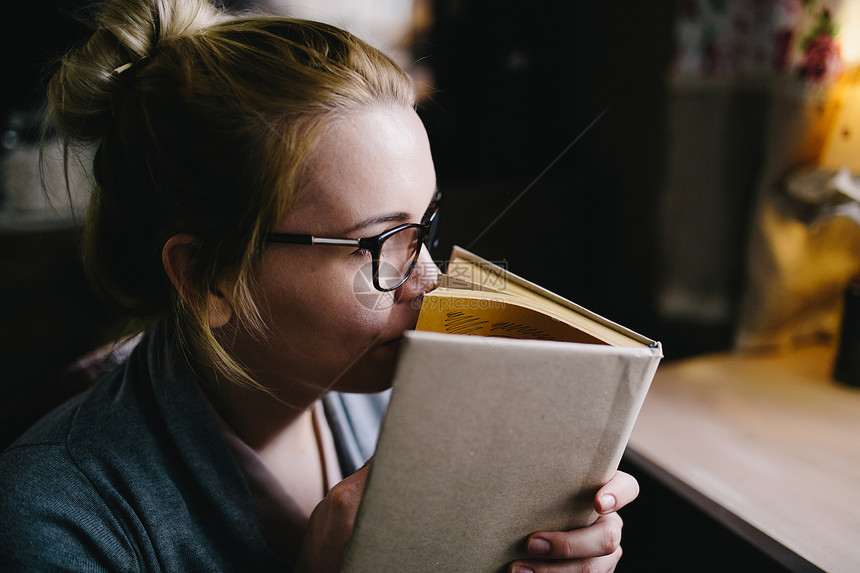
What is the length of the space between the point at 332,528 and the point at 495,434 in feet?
0.95

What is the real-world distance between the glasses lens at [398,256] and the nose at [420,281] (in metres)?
0.01

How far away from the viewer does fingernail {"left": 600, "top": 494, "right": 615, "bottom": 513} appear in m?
0.57

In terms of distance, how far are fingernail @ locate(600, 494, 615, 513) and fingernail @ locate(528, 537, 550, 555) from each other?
0.07 metres

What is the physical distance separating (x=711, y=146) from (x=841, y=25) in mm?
471

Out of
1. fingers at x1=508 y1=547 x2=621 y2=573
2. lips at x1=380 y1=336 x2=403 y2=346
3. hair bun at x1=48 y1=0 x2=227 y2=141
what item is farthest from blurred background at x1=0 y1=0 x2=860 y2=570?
lips at x1=380 y1=336 x2=403 y2=346

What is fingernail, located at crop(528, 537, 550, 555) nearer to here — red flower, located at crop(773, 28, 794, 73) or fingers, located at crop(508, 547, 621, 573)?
fingers, located at crop(508, 547, 621, 573)

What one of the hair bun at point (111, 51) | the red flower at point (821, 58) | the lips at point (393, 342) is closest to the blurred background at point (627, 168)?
the red flower at point (821, 58)

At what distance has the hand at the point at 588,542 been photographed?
0.58 meters

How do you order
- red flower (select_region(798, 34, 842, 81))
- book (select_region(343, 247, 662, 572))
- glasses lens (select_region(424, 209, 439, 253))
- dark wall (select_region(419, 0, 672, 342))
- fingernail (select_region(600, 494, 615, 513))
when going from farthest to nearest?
dark wall (select_region(419, 0, 672, 342)) < red flower (select_region(798, 34, 842, 81)) < glasses lens (select_region(424, 209, 439, 253)) < fingernail (select_region(600, 494, 615, 513)) < book (select_region(343, 247, 662, 572))

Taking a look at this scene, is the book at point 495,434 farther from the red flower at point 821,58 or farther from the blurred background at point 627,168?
the red flower at point 821,58

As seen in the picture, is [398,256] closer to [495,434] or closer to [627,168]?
[495,434]

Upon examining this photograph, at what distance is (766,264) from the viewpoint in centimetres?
132

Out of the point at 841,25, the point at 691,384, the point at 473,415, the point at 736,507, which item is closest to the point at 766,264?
the point at 691,384

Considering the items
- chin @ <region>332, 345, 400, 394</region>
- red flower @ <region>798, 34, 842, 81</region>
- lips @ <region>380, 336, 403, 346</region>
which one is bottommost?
chin @ <region>332, 345, 400, 394</region>
